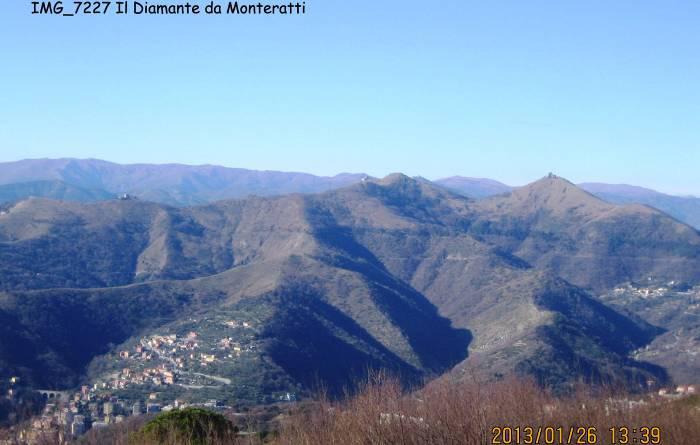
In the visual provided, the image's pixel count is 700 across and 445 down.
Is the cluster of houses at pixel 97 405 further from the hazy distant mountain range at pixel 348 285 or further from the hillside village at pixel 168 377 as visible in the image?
the hazy distant mountain range at pixel 348 285

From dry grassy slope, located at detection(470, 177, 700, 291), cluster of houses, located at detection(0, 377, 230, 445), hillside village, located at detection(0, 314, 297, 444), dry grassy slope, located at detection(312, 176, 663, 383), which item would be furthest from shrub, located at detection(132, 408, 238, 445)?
dry grassy slope, located at detection(470, 177, 700, 291)

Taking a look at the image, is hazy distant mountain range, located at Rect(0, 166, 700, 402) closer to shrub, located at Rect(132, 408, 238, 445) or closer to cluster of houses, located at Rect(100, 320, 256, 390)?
cluster of houses, located at Rect(100, 320, 256, 390)

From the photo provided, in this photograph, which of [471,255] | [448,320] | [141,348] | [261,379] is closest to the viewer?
[261,379]

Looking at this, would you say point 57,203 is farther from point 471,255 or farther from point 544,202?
point 544,202

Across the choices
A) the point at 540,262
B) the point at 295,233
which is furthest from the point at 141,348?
the point at 540,262
